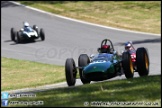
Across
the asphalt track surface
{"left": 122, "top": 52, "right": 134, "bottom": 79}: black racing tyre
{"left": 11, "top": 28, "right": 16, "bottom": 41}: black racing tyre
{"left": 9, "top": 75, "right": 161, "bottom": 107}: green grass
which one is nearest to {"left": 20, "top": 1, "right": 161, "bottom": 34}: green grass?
the asphalt track surface

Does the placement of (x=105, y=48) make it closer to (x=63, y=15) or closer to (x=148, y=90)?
(x=148, y=90)

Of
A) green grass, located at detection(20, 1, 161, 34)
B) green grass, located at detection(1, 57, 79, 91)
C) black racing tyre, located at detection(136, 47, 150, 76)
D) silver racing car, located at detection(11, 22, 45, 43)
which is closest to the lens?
black racing tyre, located at detection(136, 47, 150, 76)

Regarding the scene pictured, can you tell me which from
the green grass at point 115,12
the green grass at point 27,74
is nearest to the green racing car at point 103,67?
the green grass at point 27,74

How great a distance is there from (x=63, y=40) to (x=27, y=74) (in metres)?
9.55

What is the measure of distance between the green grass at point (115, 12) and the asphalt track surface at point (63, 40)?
54.6 inches

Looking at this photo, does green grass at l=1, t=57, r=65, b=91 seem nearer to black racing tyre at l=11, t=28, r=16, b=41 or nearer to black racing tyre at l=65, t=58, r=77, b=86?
black racing tyre at l=65, t=58, r=77, b=86

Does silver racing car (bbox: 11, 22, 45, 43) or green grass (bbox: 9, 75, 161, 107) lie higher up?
silver racing car (bbox: 11, 22, 45, 43)

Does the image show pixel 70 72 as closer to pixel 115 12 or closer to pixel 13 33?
pixel 13 33

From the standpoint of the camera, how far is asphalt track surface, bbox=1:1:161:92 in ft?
85.9

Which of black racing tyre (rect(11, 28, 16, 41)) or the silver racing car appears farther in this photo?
black racing tyre (rect(11, 28, 16, 41))

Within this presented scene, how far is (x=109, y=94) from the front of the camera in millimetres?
10875

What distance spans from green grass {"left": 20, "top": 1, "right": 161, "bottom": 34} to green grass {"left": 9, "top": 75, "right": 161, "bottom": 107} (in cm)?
2084

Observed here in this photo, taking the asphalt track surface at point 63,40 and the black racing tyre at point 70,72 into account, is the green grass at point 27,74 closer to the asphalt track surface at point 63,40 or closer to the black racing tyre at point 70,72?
the asphalt track surface at point 63,40

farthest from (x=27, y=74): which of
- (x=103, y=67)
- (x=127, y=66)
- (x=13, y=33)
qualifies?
(x=13, y=33)
